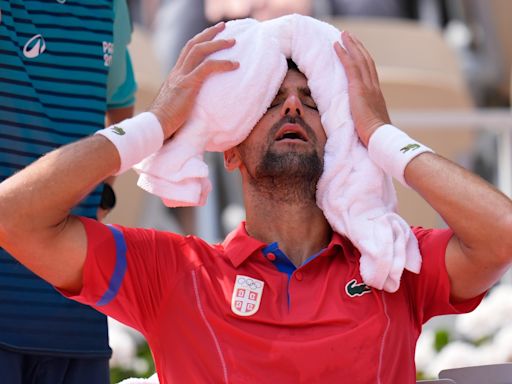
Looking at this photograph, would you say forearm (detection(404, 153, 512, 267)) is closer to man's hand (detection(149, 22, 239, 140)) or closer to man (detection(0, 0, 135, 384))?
man's hand (detection(149, 22, 239, 140))

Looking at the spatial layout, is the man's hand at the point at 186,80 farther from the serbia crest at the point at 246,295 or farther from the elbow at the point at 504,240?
the elbow at the point at 504,240

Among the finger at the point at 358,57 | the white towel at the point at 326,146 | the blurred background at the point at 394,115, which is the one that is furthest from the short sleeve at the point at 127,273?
the blurred background at the point at 394,115

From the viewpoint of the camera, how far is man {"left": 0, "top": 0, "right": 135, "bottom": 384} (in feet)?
10.7

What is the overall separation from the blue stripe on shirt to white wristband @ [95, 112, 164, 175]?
166 mm

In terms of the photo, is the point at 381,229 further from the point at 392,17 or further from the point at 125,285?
the point at 392,17

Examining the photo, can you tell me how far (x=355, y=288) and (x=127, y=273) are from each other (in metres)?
0.56

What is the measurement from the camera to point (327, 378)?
3.08m

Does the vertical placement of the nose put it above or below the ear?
above

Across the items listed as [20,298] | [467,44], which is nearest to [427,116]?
[20,298]

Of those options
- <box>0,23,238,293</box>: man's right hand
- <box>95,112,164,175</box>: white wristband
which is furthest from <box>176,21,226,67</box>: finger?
<box>0,23,238,293</box>: man's right hand

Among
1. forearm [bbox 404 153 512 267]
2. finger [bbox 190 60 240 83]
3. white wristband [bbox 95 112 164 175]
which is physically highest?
finger [bbox 190 60 240 83]

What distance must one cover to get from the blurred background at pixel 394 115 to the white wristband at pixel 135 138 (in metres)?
1.85

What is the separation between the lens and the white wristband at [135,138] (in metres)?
3.15

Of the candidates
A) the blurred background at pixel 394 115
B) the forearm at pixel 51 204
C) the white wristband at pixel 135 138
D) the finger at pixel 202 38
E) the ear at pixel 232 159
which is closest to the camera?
the forearm at pixel 51 204
